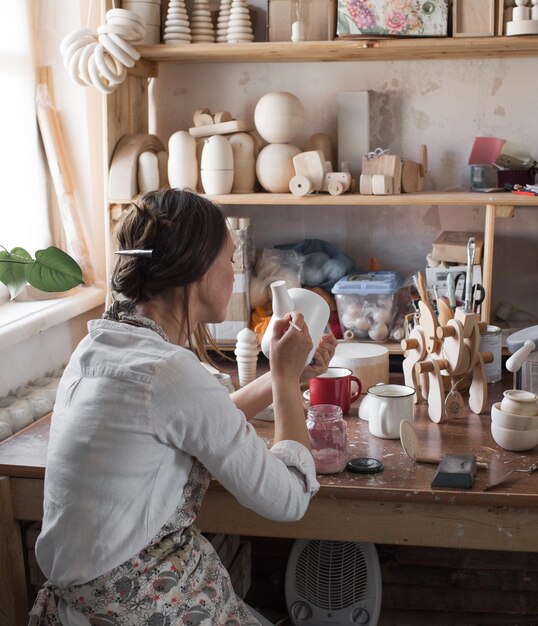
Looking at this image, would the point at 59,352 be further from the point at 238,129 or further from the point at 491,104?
the point at 491,104

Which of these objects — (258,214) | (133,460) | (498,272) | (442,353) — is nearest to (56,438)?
(133,460)

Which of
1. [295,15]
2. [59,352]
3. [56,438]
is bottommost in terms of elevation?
[59,352]

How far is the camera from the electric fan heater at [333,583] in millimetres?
2004

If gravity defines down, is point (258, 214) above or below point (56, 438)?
above

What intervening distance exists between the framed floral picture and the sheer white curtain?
91 cm

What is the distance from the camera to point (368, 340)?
7.48 feet

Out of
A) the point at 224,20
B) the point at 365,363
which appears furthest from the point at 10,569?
the point at 224,20

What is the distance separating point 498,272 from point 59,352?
1254mm

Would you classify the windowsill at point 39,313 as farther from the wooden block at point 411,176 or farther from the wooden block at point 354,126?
the wooden block at point 411,176

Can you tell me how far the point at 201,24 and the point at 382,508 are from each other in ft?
4.49

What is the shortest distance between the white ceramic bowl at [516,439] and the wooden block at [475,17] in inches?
38.8

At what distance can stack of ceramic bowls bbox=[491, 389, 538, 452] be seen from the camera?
1658mm

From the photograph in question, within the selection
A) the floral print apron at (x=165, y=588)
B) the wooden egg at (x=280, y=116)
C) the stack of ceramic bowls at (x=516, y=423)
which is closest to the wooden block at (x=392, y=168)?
the wooden egg at (x=280, y=116)

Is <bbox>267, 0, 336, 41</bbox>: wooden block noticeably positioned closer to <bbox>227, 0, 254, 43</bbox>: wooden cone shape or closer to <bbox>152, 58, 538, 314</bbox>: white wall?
<bbox>227, 0, 254, 43</bbox>: wooden cone shape
